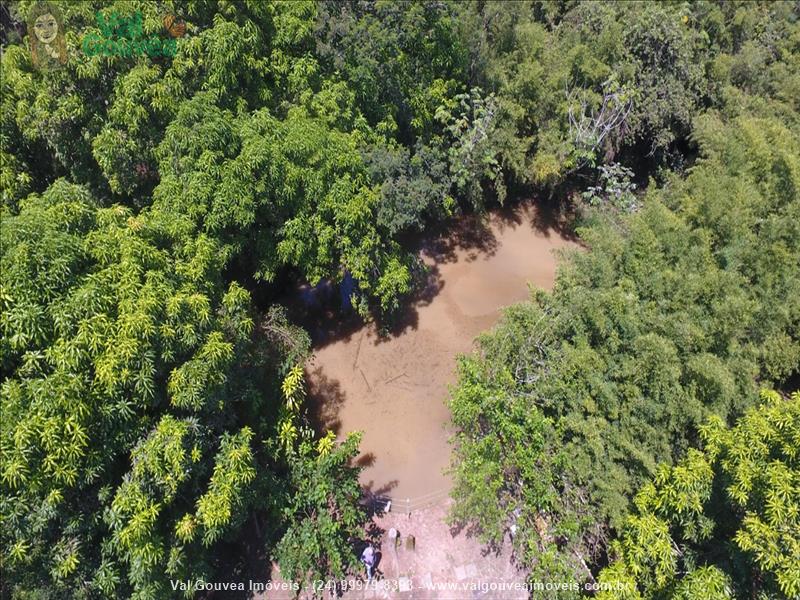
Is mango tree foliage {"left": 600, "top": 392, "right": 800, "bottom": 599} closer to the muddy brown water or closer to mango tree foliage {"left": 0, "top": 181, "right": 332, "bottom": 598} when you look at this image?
the muddy brown water

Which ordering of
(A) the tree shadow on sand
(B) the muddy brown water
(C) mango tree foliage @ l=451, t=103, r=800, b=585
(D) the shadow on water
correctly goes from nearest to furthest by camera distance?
(C) mango tree foliage @ l=451, t=103, r=800, b=585, (B) the muddy brown water, (A) the tree shadow on sand, (D) the shadow on water

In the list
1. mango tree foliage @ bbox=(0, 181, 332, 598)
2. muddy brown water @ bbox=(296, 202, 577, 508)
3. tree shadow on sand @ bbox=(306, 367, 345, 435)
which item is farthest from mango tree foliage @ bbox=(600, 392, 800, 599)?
tree shadow on sand @ bbox=(306, 367, 345, 435)

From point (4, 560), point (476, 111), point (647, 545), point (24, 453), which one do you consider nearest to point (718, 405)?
point (647, 545)

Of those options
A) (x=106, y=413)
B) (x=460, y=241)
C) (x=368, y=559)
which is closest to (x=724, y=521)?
(x=368, y=559)

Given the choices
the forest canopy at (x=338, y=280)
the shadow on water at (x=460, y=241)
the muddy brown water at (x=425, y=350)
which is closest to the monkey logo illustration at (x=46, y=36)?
the forest canopy at (x=338, y=280)

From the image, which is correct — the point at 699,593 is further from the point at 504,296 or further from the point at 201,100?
the point at 201,100
